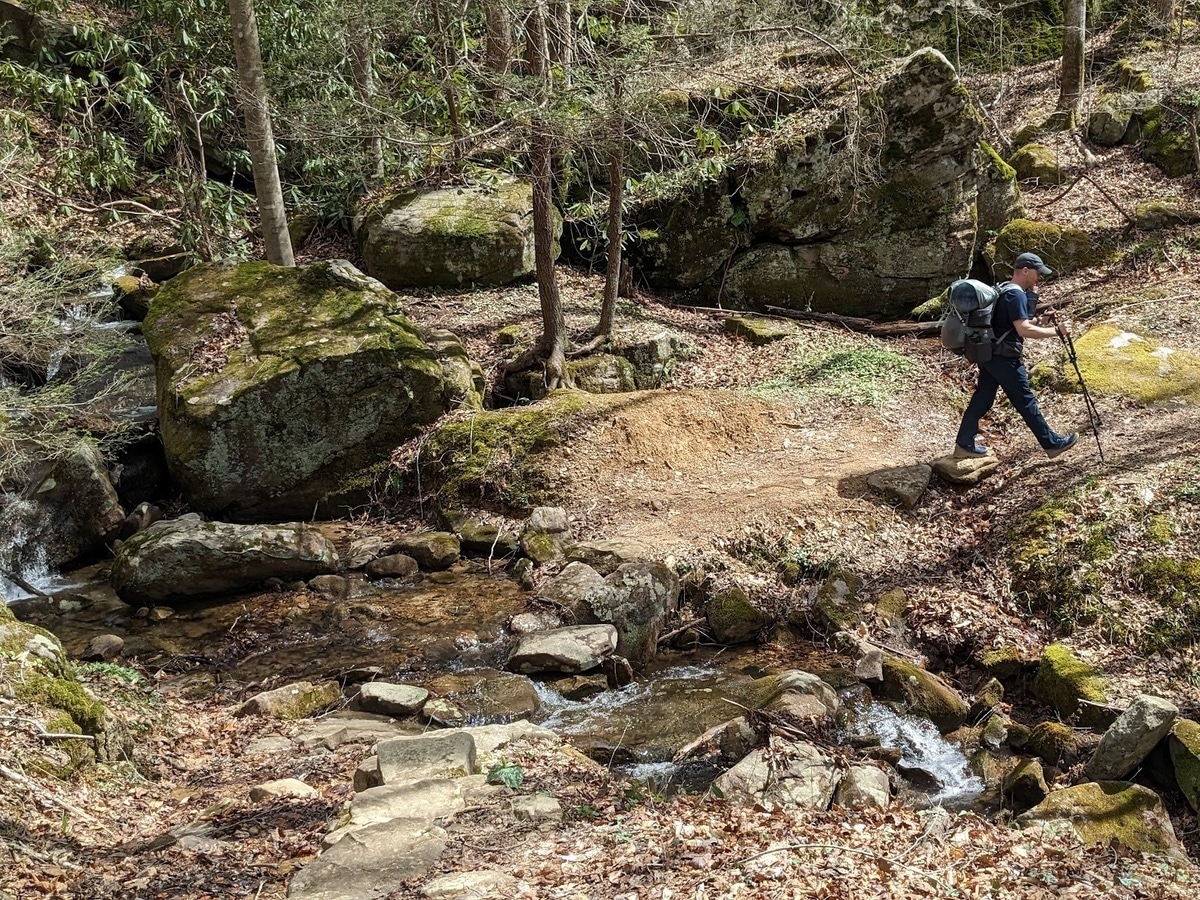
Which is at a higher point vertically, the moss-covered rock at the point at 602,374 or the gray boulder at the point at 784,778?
the moss-covered rock at the point at 602,374

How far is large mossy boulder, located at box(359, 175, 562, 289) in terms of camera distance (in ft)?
46.0

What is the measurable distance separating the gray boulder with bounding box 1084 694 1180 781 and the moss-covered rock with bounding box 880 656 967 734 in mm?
1017

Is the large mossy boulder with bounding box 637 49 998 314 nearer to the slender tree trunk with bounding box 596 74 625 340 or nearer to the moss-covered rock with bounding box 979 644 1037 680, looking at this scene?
the slender tree trunk with bounding box 596 74 625 340

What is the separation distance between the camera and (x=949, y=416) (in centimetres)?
1041

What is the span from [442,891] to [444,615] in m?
4.35

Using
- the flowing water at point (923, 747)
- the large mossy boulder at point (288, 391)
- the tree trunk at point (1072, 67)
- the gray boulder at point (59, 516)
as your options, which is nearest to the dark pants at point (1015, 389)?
the flowing water at point (923, 747)

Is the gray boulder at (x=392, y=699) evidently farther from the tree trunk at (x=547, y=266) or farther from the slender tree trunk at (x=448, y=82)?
the tree trunk at (x=547, y=266)

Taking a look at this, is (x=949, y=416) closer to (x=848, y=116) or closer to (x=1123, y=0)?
(x=848, y=116)

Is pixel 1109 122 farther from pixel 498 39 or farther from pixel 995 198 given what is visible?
pixel 498 39

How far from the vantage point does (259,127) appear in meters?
11.5

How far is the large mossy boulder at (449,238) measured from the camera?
14023 mm

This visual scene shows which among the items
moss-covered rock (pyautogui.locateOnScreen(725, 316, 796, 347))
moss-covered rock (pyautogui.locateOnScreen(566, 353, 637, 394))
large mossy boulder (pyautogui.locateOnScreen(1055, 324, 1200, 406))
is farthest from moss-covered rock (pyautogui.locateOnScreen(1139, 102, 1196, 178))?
moss-covered rock (pyautogui.locateOnScreen(566, 353, 637, 394))

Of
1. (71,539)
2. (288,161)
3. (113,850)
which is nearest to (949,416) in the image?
(113,850)

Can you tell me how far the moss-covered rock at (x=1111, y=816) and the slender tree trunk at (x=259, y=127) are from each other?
36.8 feet
